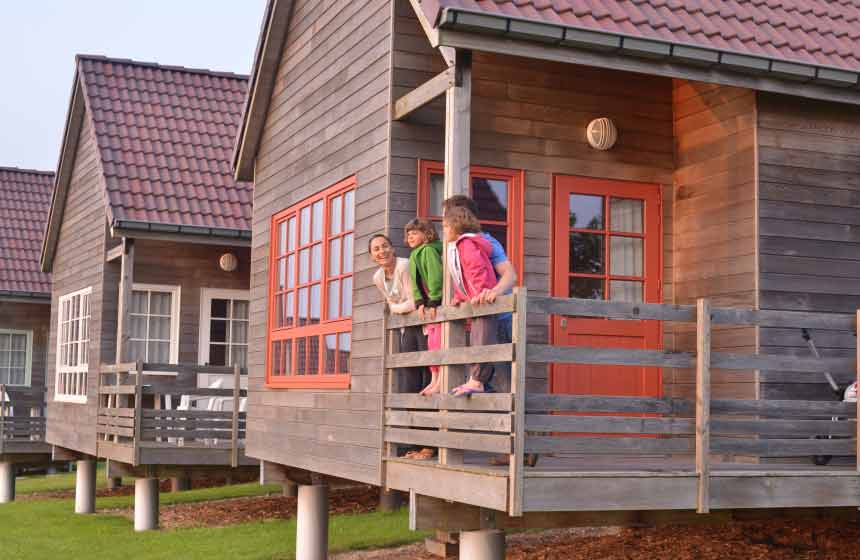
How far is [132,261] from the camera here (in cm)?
1705

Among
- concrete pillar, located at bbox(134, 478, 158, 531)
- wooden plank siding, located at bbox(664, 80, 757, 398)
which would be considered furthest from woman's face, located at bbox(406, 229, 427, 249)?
concrete pillar, located at bbox(134, 478, 158, 531)

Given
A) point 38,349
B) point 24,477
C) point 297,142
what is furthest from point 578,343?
point 24,477

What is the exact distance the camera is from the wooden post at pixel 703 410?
311 inches

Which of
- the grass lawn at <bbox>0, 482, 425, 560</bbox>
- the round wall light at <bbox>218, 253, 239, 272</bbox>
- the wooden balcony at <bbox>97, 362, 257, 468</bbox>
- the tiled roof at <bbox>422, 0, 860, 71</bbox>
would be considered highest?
the tiled roof at <bbox>422, 0, 860, 71</bbox>

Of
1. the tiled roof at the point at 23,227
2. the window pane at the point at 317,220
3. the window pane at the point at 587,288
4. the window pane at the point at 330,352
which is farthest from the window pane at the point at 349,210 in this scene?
the tiled roof at the point at 23,227

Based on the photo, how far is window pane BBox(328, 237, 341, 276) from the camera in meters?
11.7

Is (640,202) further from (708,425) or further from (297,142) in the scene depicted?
(297,142)

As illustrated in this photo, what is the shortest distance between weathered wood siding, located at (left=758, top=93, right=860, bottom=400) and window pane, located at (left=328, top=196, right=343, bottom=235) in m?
3.96

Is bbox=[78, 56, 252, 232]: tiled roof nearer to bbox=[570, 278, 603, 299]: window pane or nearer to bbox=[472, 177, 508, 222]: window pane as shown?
bbox=[472, 177, 508, 222]: window pane

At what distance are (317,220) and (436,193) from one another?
2.47 metres

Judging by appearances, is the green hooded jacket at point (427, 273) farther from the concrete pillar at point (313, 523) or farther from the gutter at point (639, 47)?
the concrete pillar at point (313, 523)

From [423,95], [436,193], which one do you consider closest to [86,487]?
[436,193]

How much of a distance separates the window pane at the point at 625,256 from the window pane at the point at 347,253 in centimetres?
241

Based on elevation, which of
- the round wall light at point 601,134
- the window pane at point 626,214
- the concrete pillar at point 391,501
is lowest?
the concrete pillar at point 391,501
